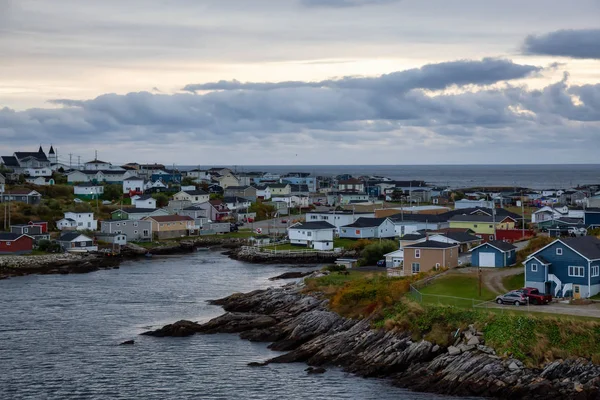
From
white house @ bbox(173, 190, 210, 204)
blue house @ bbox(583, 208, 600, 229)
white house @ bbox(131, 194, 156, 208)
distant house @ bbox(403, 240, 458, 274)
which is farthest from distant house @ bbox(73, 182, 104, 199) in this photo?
distant house @ bbox(403, 240, 458, 274)

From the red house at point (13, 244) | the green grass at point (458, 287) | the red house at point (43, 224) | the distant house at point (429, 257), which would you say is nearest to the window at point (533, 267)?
the green grass at point (458, 287)

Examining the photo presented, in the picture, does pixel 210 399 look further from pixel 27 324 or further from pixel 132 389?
pixel 27 324

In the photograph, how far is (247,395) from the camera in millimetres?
28516

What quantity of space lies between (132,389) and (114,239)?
4625 centimetres

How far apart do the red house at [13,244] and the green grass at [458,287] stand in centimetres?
3876

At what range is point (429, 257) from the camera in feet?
147

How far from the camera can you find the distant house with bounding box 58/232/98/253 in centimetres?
6894

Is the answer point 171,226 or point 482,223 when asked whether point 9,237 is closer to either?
point 171,226

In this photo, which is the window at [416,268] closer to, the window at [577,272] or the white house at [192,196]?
the window at [577,272]

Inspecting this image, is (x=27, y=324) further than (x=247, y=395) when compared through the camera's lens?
Yes

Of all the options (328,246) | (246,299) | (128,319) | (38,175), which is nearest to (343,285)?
(246,299)

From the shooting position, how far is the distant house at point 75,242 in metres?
68.9

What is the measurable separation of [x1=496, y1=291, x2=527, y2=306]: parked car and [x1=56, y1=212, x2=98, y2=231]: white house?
170ft

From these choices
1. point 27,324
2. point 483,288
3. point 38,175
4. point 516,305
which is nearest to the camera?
point 516,305
